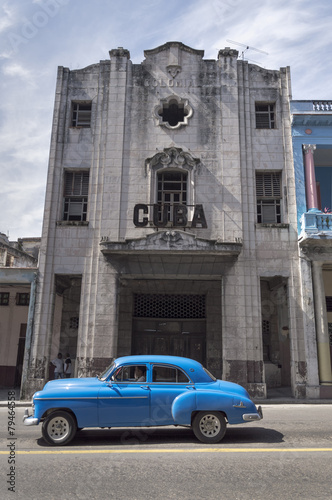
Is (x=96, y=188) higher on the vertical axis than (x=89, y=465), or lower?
higher

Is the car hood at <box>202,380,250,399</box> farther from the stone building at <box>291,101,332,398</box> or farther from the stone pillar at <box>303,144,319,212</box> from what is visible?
the stone pillar at <box>303,144,319,212</box>

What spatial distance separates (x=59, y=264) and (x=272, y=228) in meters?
9.56

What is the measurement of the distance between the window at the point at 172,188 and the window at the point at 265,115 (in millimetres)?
4659

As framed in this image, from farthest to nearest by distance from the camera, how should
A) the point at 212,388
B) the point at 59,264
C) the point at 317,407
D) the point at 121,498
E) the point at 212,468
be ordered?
the point at 59,264 → the point at 317,407 → the point at 212,388 → the point at 212,468 → the point at 121,498

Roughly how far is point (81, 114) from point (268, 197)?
990 cm

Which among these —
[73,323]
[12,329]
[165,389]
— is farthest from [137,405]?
[12,329]

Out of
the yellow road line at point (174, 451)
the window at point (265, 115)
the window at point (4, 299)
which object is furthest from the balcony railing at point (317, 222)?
the window at point (4, 299)

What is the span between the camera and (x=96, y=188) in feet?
57.4

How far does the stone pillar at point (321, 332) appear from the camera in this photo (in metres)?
15.4

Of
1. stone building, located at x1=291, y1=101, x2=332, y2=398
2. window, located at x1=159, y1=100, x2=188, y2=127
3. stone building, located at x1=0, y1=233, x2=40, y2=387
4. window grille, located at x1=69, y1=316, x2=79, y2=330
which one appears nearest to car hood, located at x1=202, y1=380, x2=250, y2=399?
stone building, located at x1=291, y1=101, x2=332, y2=398

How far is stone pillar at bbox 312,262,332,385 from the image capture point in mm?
15409

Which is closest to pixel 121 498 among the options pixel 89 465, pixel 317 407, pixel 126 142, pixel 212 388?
pixel 89 465

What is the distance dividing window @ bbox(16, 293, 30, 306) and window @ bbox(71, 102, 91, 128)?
9.01m

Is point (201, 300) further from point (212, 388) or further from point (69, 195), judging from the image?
point (212, 388)
